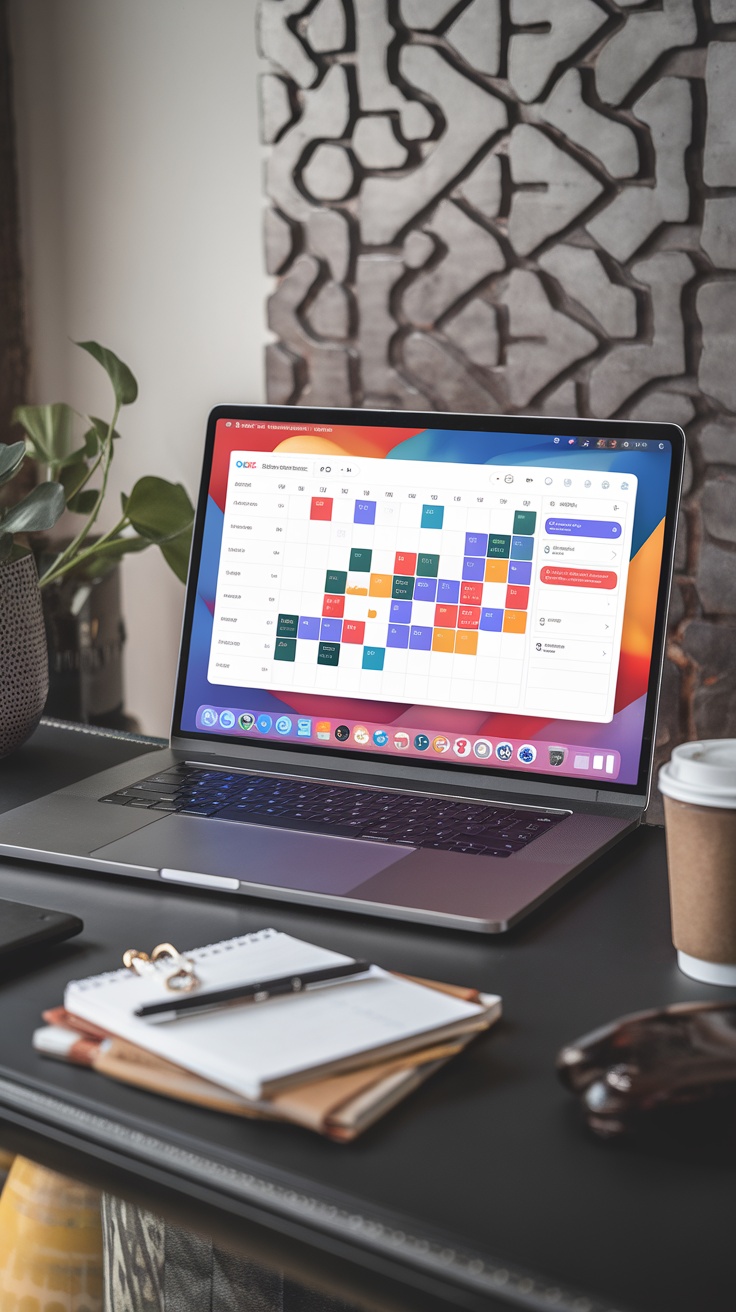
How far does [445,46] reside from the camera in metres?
1.56

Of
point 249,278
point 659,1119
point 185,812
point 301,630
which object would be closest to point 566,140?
point 249,278

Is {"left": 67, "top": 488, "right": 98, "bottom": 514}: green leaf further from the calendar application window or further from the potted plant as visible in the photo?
the calendar application window

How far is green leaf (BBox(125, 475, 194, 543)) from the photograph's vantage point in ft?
4.14

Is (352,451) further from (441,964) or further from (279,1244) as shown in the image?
(279,1244)

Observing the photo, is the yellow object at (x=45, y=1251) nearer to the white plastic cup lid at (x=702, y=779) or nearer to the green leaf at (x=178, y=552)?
the white plastic cup lid at (x=702, y=779)

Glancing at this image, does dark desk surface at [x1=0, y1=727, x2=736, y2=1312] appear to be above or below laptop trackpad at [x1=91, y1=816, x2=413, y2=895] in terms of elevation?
below

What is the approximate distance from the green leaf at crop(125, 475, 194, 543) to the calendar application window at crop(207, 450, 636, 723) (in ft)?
0.74

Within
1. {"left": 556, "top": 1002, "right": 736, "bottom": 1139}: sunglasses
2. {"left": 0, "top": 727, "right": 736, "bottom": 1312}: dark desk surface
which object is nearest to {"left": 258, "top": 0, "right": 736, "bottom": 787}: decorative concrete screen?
{"left": 0, "top": 727, "right": 736, "bottom": 1312}: dark desk surface

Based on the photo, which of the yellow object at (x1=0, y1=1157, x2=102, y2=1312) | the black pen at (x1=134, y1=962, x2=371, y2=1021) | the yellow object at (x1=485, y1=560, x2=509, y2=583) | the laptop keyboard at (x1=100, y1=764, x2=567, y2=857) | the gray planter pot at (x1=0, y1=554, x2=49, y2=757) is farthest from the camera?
the gray planter pot at (x1=0, y1=554, x2=49, y2=757)

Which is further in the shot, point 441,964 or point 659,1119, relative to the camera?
point 441,964

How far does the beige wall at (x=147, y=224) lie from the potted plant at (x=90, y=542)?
0.42ft

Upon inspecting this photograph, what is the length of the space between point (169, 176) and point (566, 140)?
2.20ft

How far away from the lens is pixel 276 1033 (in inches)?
21.7

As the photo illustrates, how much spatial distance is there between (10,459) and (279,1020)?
64cm
